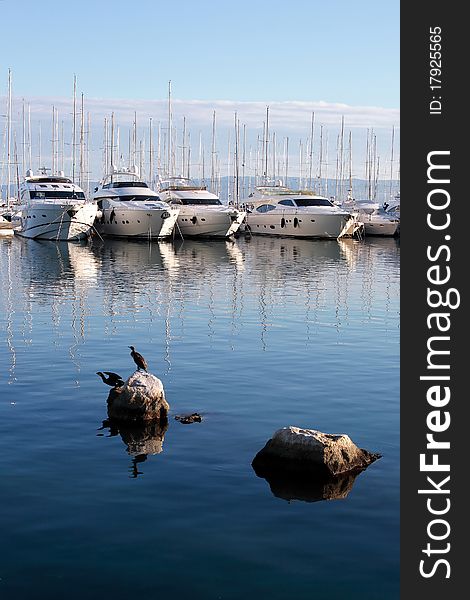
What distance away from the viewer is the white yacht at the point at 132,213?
7094 centimetres

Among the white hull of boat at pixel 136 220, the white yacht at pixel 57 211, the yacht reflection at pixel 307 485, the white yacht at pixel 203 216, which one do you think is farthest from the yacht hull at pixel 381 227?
the yacht reflection at pixel 307 485

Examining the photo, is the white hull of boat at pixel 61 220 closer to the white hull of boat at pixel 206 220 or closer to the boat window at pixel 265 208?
the white hull of boat at pixel 206 220

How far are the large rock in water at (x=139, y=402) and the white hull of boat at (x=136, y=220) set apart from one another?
54315 millimetres

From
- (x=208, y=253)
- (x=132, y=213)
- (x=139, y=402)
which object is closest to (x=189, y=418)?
(x=139, y=402)

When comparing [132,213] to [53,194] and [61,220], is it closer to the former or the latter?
[61,220]

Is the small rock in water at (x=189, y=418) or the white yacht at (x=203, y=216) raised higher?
the white yacht at (x=203, y=216)

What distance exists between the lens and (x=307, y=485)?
43.2 ft

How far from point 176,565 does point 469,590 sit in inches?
126

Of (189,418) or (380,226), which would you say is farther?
(380,226)

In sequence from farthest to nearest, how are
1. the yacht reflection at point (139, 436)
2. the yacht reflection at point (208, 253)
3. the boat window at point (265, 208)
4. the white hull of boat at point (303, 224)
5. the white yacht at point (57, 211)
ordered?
the boat window at point (265, 208) < the white hull of boat at point (303, 224) < the white yacht at point (57, 211) < the yacht reflection at point (208, 253) < the yacht reflection at point (139, 436)

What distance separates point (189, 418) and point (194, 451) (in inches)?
73.1

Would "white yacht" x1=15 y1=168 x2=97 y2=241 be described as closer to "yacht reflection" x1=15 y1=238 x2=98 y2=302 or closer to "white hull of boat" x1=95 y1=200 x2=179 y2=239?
"yacht reflection" x1=15 y1=238 x2=98 y2=302

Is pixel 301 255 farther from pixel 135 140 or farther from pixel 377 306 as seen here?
pixel 135 140

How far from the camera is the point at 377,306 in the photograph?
34.2 meters
